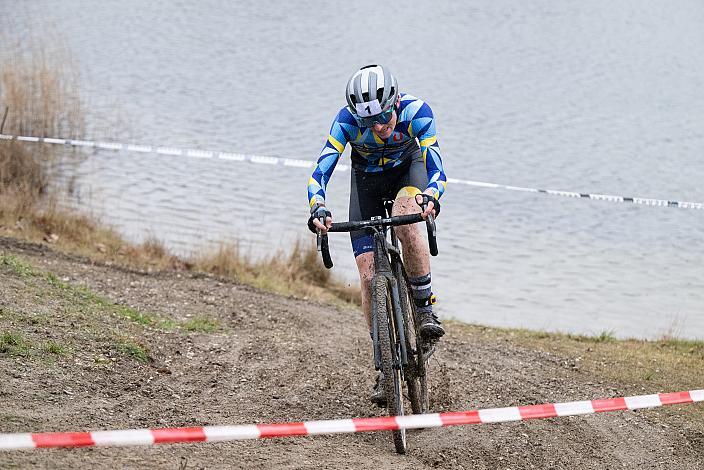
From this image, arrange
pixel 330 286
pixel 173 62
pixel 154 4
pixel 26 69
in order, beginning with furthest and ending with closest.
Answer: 1. pixel 154 4
2. pixel 173 62
3. pixel 26 69
4. pixel 330 286

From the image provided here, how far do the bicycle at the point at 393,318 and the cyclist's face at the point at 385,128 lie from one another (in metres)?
0.52

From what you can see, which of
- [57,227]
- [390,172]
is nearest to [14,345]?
[390,172]

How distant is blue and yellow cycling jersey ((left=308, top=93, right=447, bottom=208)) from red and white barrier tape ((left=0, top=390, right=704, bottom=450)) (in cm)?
180

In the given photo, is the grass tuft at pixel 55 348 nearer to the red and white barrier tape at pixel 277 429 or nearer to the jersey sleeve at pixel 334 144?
the red and white barrier tape at pixel 277 429

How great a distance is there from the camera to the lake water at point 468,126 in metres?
14.6

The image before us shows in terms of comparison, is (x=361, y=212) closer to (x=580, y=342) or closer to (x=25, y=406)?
(x=25, y=406)

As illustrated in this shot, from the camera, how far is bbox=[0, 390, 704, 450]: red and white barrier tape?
430 cm

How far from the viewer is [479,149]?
816 inches

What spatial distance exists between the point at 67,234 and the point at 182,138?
26.7 ft

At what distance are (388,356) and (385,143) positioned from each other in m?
1.55

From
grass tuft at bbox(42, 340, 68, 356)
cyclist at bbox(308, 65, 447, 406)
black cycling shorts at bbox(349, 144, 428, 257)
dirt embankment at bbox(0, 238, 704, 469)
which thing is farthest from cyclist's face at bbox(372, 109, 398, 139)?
grass tuft at bbox(42, 340, 68, 356)

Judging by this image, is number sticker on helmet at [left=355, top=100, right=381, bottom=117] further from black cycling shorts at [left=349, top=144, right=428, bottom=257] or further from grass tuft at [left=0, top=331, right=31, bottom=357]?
grass tuft at [left=0, top=331, right=31, bottom=357]

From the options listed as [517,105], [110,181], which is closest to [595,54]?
[517,105]

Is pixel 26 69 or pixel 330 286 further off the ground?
pixel 26 69
